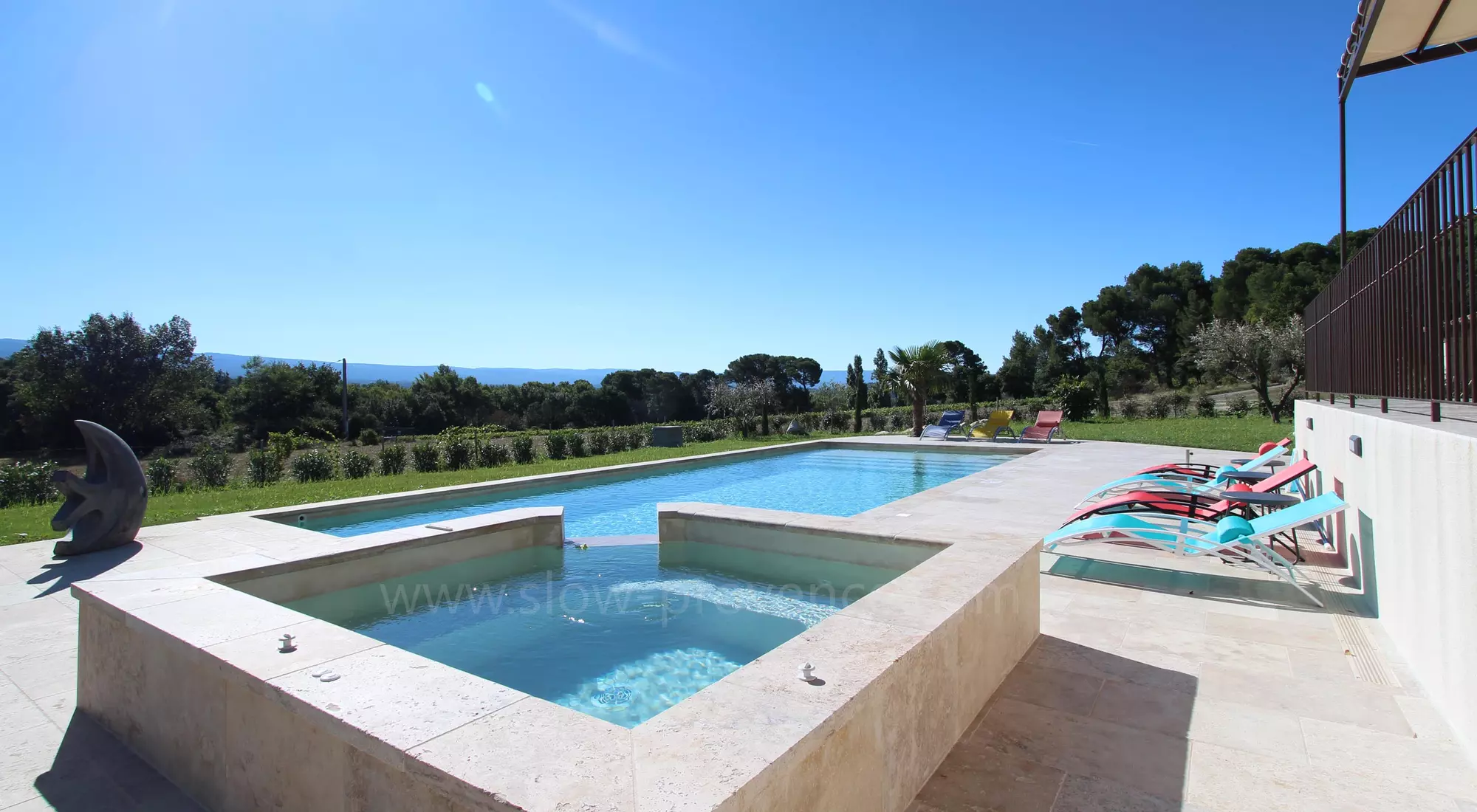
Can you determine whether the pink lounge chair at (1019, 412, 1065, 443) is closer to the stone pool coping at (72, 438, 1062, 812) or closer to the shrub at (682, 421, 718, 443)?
the shrub at (682, 421, 718, 443)

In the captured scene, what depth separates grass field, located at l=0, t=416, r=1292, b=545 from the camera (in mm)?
8148

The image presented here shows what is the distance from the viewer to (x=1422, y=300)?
3.06m

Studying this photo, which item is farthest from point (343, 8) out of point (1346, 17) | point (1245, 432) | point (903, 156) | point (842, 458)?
point (1245, 432)

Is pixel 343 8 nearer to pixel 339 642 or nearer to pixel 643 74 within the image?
pixel 643 74

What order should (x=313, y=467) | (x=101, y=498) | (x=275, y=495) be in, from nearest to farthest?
(x=101, y=498) < (x=275, y=495) < (x=313, y=467)

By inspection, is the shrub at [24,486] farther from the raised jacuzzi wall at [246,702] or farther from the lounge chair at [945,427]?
the lounge chair at [945,427]

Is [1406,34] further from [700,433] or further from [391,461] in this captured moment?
[700,433]

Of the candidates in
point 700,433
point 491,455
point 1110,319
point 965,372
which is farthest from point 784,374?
point 491,455

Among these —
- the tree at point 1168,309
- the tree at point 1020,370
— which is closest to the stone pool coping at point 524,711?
the tree at point 1168,309

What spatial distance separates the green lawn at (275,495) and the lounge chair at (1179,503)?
8.67 m

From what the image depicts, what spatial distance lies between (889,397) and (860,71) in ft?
67.1

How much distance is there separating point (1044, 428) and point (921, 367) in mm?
Answer: 4523

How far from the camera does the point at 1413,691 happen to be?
287cm

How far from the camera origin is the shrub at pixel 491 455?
14.7 metres
